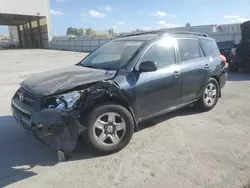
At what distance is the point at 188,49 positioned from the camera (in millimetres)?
4949

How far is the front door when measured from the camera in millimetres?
3951

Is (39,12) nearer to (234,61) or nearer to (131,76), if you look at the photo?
(234,61)

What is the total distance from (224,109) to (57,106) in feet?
12.8

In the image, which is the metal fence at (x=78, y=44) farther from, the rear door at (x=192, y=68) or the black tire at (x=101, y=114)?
the black tire at (x=101, y=114)

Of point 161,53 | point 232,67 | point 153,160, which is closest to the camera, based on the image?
point 153,160

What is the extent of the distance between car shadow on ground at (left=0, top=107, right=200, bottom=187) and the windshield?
1.30 m

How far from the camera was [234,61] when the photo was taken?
33.8 ft

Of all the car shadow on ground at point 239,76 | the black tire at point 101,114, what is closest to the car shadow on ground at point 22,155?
the black tire at point 101,114

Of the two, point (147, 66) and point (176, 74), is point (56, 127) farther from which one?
point (176, 74)

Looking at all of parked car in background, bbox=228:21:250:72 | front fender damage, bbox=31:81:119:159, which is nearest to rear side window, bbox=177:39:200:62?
front fender damage, bbox=31:81:119:159

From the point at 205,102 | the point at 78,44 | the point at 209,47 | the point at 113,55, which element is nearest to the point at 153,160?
the point at 113,55

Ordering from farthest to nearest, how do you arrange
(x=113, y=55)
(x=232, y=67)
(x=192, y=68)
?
1. (x=232, y=67)
2. (x=192, y=68)
3. (x=113, y=55)

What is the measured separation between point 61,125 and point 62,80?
2.58ft

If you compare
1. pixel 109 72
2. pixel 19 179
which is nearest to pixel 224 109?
pixel 109 72
